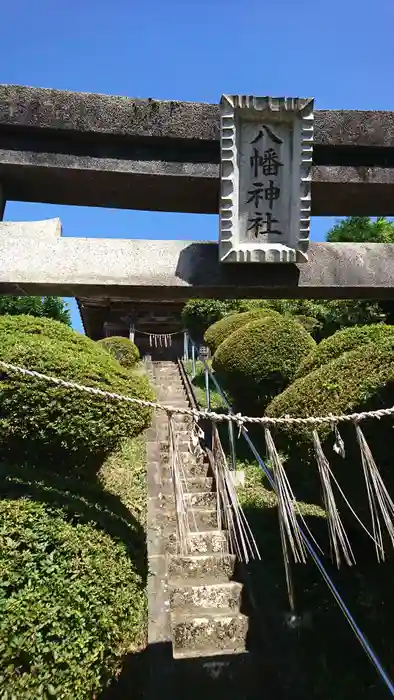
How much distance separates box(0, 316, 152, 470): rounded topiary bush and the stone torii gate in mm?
519

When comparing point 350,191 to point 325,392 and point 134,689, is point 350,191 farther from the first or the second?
point 134,689

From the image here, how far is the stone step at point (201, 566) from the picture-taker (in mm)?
5758

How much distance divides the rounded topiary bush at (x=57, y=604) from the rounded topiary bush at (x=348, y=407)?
5.46ft

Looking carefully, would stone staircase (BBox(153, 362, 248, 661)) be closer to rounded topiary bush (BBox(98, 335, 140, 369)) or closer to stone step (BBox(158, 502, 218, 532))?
stone step (BBox(158, 502, 218, 532))

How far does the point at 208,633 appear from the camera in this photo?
16.6ft

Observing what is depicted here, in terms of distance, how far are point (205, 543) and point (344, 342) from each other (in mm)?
2830

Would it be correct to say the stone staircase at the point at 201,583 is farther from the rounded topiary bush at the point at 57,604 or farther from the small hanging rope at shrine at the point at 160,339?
the small hanging rope at shrine at the point at 160,339

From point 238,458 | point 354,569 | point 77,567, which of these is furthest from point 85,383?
point 238,458

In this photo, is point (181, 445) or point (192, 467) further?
point (181, 445)

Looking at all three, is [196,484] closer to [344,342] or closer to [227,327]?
[344,342]

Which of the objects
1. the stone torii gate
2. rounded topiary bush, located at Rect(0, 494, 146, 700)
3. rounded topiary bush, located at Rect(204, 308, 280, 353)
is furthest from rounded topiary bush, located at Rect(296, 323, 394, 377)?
rounded topiary bush, located at Rect(204, 308, 280, 353)

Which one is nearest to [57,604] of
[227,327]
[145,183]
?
[145,183]

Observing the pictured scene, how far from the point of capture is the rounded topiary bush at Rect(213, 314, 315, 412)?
334 inches

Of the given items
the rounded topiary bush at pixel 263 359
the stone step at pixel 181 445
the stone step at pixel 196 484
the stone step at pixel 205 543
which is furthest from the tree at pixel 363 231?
the stone step at pixel 205 543
